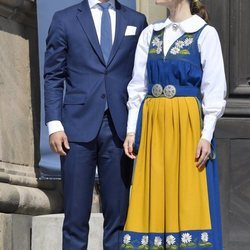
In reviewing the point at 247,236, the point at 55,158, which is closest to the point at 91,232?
the point at 55,158

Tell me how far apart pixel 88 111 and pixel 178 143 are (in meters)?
0.53

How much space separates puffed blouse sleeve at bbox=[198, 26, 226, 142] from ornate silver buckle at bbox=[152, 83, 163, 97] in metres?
0.22

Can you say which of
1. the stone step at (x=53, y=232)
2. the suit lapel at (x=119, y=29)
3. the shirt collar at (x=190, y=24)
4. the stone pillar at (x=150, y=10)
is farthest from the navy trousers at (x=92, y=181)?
the stone pillar at (x=150, y=10)

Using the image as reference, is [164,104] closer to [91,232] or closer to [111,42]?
[111,42]

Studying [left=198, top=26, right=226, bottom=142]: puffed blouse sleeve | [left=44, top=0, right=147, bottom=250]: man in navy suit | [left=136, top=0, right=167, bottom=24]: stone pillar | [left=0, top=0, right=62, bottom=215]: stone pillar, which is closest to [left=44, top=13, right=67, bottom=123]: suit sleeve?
[left=44, top=0, right=147, bottom=250]: man in navy suit

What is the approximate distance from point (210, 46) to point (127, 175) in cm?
83

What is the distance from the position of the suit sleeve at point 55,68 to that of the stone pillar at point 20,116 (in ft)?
3.80

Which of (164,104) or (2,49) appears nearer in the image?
(164,104)

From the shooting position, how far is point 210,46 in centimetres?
612

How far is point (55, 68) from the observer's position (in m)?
6.34

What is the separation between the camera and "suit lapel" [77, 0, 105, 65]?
6330 millimetres

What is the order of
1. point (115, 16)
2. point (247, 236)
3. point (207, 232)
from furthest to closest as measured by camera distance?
point (247, 236)
point (115, 16)
point (207, 232)

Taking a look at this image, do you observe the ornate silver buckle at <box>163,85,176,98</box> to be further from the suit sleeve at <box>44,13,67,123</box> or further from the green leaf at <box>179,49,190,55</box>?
the suit sleeve at <box>44,13,67,123</box>

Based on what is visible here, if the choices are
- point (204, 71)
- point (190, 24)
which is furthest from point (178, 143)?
point (190, 24)
